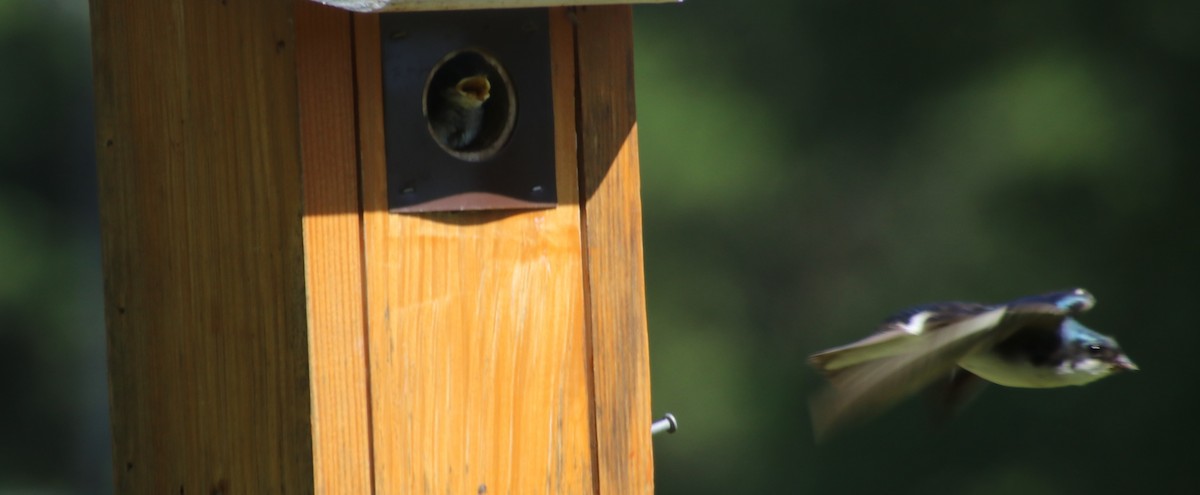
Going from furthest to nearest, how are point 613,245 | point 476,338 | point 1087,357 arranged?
point 613,245 < point 476,338 < point 1087,357

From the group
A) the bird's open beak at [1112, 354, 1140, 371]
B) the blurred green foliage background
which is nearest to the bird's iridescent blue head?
the bird's open beak at [1112, 354, 1140, 371]

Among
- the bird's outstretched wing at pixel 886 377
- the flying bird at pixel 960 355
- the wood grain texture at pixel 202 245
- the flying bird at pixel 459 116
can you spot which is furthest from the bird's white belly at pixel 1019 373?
the wood grain texture at pixel 202 245

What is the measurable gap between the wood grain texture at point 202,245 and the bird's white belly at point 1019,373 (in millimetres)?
842

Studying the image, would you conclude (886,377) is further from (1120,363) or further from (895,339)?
(1120,363)

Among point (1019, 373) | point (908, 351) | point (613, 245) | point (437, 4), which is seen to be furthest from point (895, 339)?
point (437, 4)

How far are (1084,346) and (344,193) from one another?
0.97 metres

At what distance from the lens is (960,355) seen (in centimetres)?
200

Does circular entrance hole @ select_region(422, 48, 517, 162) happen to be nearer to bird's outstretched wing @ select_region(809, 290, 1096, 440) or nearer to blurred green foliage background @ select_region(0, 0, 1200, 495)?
bird's outstretched wing @ select_region(809, 290, 1096, 440)

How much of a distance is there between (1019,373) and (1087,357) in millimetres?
101

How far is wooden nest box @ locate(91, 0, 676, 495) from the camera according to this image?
219 centimetres

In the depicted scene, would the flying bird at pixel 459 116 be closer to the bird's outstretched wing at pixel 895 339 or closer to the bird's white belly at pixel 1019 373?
the bird's outstretched wing at pixel 895 339

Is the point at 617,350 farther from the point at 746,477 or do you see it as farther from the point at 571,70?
the point at 746,477

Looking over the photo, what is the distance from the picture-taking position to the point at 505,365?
93.0 inches

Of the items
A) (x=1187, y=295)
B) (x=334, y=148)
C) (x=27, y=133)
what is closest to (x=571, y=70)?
(x=334, y=148)
